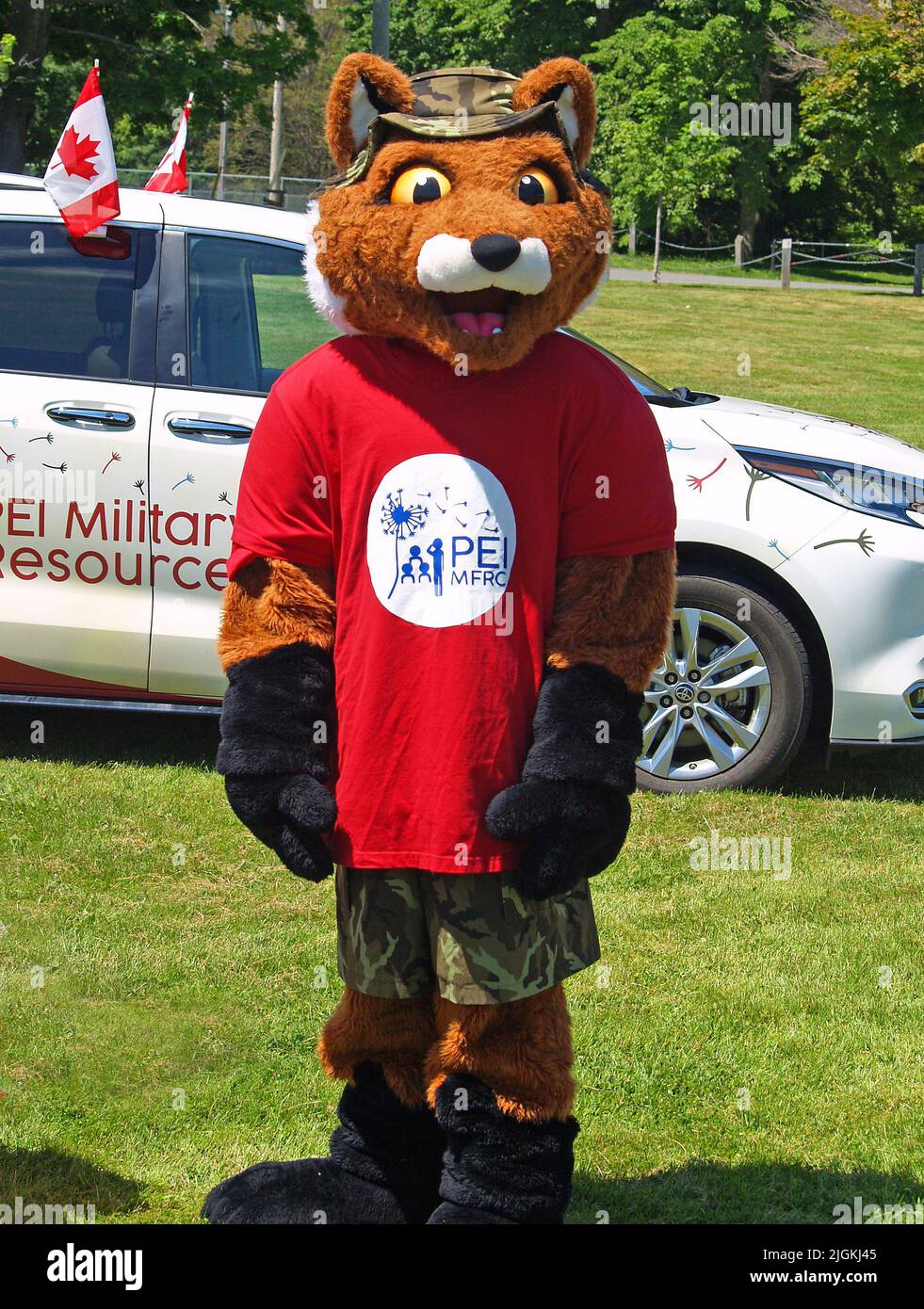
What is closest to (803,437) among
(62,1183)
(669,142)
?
(62,1183)

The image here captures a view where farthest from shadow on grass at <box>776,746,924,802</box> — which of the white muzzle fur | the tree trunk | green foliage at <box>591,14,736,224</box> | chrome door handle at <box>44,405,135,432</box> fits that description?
green foliage at <box>591,14,736,224</box>

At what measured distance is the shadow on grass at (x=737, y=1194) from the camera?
119 inches

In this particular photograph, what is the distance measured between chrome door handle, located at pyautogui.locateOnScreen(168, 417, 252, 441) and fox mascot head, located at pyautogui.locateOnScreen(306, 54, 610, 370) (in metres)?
2.55

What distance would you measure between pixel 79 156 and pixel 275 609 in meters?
3.39

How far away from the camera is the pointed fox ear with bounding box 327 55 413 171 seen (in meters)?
2.54

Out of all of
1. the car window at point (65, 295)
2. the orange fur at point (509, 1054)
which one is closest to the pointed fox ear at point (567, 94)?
the orange fur at point (509, 1054)

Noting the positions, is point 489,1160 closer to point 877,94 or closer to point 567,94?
point 567,94

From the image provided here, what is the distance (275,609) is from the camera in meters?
2.56

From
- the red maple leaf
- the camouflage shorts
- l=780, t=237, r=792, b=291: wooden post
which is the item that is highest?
l=780, t=237, r=792, b=291: wooden post

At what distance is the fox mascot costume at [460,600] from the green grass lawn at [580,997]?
0.77m

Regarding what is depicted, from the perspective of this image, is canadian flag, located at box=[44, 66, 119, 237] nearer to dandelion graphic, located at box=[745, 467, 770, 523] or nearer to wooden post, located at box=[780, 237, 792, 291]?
dandelion graphic, located at box=[745, 467, 770, 523]

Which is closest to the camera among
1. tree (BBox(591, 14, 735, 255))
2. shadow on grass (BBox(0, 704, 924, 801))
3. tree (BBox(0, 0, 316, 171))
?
shadow on grass (BBox(0, 704, 924, 801))

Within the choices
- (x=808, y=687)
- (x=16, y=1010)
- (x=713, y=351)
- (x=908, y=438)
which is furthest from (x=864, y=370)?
(x=16, y=1010)

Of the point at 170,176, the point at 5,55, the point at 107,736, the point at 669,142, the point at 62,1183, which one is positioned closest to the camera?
the point at 62,1183
